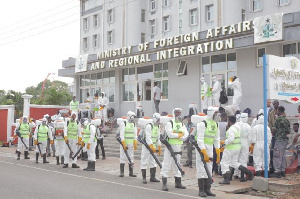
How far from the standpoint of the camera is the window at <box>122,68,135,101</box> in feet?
97.9

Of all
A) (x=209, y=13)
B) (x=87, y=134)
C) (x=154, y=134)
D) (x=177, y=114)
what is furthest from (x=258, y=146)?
(x=209, y=13)

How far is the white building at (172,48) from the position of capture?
20922mm

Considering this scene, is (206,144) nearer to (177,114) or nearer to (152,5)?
(177,114)

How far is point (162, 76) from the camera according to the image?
1072 inches

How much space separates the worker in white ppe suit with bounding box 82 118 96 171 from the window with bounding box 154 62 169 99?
11.9m

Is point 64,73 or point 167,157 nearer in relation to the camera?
point 167,157

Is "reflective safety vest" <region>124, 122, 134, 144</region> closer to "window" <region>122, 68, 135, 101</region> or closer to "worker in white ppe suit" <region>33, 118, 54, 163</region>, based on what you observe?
"worker in white ppe suit" <region>33, 118, 54, 163</region>

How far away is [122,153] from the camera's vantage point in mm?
13719

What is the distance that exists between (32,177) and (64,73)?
70.0ft

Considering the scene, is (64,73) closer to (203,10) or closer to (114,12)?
(114,12)

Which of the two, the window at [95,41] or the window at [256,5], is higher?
the window at [256,5]

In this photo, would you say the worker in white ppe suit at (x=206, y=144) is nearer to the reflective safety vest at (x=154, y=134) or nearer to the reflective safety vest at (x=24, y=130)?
the reflective safety vest at (x=154, y=134)

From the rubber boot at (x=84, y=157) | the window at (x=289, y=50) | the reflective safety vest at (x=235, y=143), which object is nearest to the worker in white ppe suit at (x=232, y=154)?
the reflective safety vest at (x=235, y=143)

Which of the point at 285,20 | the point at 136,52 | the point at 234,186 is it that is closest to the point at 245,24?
the point at 285,20
